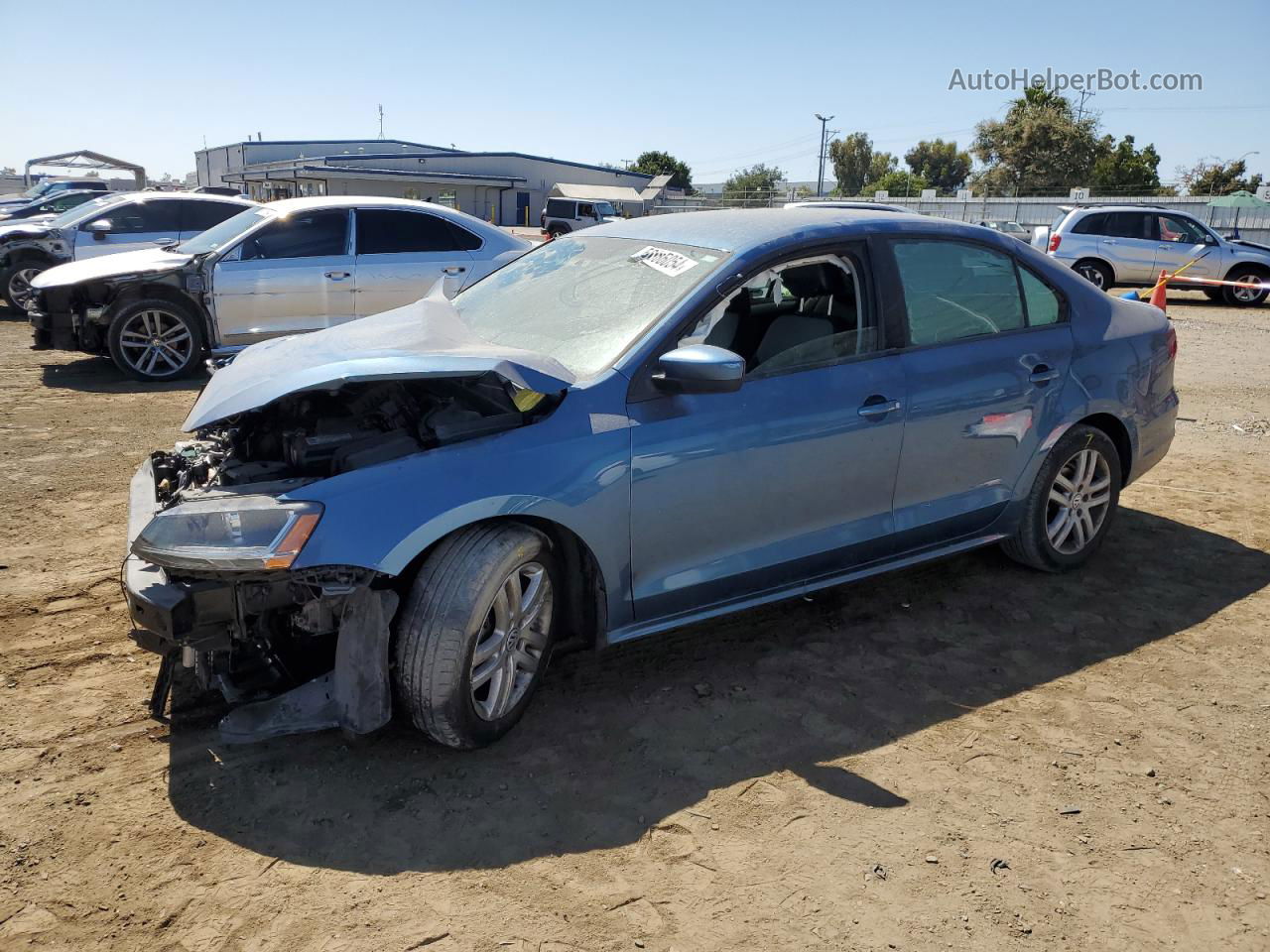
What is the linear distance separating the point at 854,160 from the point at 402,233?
→ 84.8 m

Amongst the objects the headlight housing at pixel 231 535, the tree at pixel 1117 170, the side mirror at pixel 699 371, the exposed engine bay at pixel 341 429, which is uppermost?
the tree at pixel 1117 170

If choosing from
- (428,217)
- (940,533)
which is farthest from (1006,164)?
(940,533)

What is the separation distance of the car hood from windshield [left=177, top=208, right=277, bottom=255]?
587 centimetres

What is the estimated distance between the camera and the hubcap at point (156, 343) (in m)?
8.84

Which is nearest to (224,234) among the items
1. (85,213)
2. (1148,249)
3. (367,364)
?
(85,213)

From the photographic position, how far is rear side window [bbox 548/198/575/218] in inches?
1565

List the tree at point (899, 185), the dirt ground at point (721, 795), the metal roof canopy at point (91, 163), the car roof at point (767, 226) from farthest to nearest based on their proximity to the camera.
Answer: the tree at point (899, 185) → the metal roof canopy at point (91, 163) → the car roof at point (767, 226) → the dirt ground at point (721, 795)

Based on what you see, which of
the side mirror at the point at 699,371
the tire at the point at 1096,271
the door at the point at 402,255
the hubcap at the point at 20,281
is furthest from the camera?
the tire at the point at 1096,271

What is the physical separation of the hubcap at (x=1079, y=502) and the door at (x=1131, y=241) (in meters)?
15.2

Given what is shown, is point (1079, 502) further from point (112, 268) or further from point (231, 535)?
point (112, 268)

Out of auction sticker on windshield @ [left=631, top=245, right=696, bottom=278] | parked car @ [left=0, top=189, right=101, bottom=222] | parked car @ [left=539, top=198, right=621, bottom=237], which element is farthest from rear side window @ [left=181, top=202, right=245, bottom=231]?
parked car @ [left=539, top=198, right=621, bottom=237]

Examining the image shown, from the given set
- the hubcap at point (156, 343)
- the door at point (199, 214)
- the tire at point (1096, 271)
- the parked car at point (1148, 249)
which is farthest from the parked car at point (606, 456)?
the tire at point (1096, 271)

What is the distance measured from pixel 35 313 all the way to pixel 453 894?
27.6ft

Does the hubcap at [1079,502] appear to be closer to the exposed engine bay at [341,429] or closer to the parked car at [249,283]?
the exposed engine bay at [341,429]
